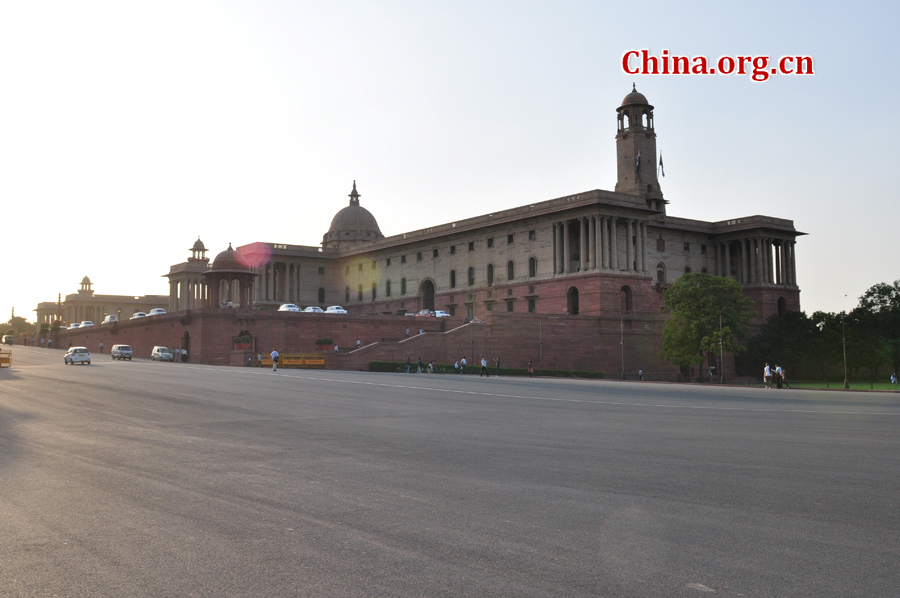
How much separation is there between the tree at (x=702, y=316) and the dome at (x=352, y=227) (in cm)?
6859

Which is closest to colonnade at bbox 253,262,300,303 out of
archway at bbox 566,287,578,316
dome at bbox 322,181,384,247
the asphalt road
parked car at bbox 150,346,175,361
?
dome at bbox 322,181,384,247

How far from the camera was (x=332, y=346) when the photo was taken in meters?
64.8

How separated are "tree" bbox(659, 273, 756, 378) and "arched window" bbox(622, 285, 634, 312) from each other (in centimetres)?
1061

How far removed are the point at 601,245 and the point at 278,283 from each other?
51.5 metres

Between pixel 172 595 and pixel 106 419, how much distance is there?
1438 cm

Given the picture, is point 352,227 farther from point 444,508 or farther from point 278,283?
point 444,508

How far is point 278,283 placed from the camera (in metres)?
110

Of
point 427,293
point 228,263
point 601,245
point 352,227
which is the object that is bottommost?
point 427,293

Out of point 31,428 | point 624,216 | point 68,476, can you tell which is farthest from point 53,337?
point 68,476

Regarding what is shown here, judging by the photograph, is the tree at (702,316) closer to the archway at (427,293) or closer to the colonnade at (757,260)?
the colonnade at (757,260)

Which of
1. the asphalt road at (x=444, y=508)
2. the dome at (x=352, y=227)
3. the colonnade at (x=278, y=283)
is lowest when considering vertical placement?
the asphalt road at (x=444, y=508)

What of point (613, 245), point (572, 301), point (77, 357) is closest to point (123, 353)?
point (77, 357)

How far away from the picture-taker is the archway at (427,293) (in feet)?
318

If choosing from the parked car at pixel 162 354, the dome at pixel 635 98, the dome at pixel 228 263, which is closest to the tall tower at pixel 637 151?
the dome at pixel 635 98
